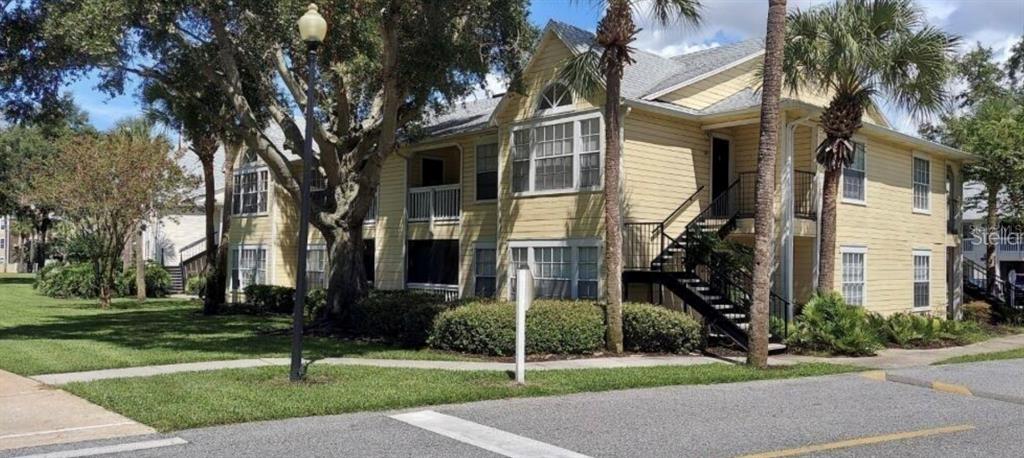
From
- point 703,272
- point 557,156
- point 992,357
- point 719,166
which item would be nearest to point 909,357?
point 992,357

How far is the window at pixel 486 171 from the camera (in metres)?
22.2

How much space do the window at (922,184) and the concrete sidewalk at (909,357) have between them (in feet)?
16.3

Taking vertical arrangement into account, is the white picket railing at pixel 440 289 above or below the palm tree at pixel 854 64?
below

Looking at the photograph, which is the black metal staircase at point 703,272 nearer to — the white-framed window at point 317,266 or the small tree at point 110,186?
the white-framed window at point 317,266

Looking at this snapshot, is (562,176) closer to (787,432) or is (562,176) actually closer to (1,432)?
(787,432)

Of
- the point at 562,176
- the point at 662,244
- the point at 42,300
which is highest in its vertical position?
the point at 562,176

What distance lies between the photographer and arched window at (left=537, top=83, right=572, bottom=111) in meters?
19.5

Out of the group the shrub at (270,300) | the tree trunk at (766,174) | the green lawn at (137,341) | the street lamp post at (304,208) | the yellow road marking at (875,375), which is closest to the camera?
the street lamp post at (304,208)

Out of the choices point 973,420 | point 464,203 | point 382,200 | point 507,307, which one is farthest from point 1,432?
point 382,200

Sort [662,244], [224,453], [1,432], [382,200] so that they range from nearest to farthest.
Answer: [224,453] < [1,432] < [662,244] < [382,200]

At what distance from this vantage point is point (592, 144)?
61.9 feet

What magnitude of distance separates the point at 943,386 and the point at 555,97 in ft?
34.8

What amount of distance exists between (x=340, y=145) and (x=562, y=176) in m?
5.18

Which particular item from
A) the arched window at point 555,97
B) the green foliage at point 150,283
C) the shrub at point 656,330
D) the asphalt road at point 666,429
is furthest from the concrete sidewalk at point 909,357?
the green foliage at point 150,283
